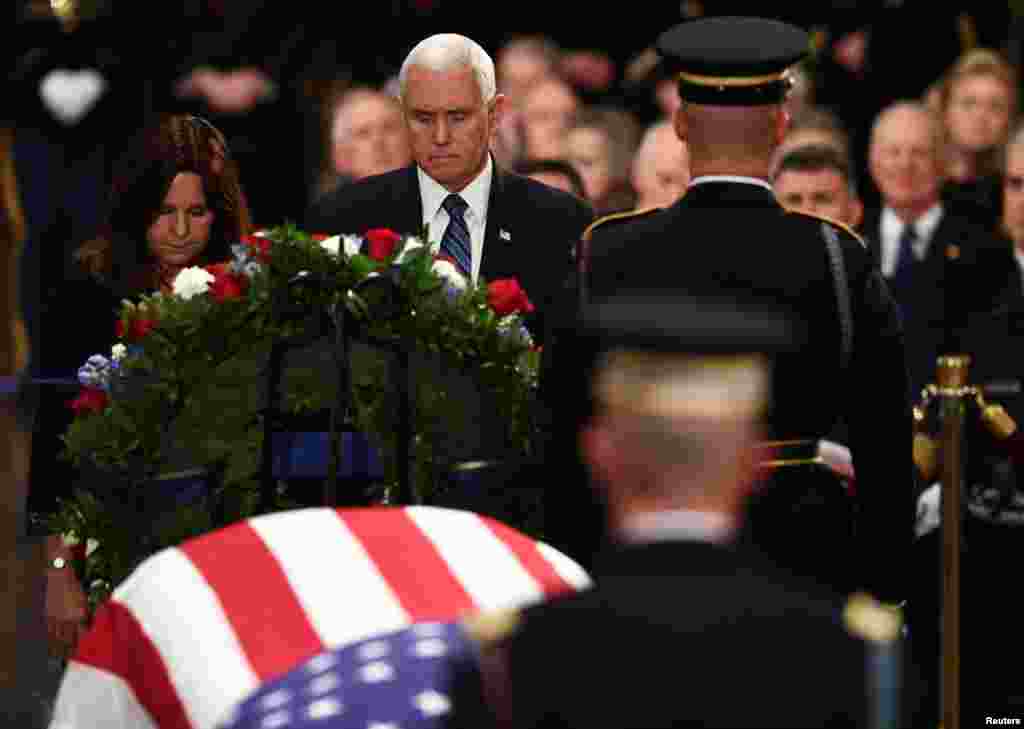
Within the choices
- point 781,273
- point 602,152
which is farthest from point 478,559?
point 602,152

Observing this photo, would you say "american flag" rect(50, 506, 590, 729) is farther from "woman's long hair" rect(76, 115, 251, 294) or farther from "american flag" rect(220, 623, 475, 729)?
"woman's long hair" rect(76, 115, 251, 294)

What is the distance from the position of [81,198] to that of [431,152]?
848 centimetres

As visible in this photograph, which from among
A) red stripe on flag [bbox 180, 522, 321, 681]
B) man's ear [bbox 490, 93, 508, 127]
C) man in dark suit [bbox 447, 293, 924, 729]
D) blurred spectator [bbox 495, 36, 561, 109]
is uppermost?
blurred spectator [bbox 495, 36, 561, 109]

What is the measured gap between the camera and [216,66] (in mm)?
16938

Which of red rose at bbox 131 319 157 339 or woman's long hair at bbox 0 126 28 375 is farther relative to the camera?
woman's long hair at bbox 0 126 28 375

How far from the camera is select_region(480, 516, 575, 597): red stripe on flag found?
5117mm

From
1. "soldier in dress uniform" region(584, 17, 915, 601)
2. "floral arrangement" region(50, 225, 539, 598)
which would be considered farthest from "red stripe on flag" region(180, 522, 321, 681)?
"soldier in dress uniform" region(584, 17, 915, 601)

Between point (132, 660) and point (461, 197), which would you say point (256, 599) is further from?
point (461, 197)

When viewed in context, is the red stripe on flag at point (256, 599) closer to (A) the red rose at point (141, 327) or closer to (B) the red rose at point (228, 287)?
(B) the red rose at point (228, 287)

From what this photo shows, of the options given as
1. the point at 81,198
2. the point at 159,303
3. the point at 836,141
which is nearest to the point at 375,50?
the point at 81,198

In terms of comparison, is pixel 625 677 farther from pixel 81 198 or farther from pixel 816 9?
pixel 816 9

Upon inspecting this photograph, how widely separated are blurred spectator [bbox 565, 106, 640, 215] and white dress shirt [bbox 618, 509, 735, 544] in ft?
27.5

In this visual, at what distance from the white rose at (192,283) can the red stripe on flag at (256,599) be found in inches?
50.1

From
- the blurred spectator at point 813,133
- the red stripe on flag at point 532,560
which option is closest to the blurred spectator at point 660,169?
the blurred spectator at point 813,133
